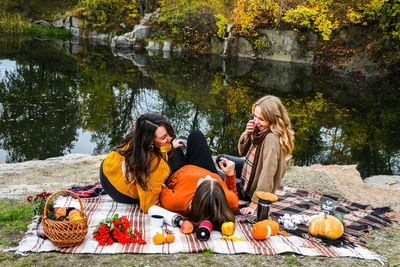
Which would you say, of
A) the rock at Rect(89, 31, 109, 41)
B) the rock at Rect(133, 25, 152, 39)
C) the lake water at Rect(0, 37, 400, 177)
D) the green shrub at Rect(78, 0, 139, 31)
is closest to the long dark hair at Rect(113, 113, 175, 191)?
the lake water at Rect(0, 37, 400, 177)

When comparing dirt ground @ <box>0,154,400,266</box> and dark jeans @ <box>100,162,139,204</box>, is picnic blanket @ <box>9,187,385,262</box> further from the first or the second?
dark jeans @ <box>100,162,139,204</box>

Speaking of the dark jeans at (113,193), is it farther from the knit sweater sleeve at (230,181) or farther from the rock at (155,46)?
the rock at (155,46)

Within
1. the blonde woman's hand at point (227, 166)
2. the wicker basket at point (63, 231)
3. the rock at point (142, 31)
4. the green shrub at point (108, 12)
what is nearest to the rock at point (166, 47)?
the rock at point (142, 31)

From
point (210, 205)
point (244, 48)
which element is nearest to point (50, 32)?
point (244, 48)

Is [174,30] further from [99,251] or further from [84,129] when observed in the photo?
[99,251]

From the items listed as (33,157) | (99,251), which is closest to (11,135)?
(33,157)

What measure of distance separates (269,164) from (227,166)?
0.54 metres

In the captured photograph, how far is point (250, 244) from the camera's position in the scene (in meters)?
3.66

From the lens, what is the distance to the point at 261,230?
3.72m

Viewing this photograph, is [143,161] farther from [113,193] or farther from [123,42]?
[123,42]

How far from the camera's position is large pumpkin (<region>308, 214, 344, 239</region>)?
150 inches

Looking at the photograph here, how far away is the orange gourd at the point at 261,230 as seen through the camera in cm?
373

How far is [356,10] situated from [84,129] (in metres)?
23.1

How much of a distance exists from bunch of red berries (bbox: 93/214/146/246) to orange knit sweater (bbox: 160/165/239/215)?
59 centimetres
